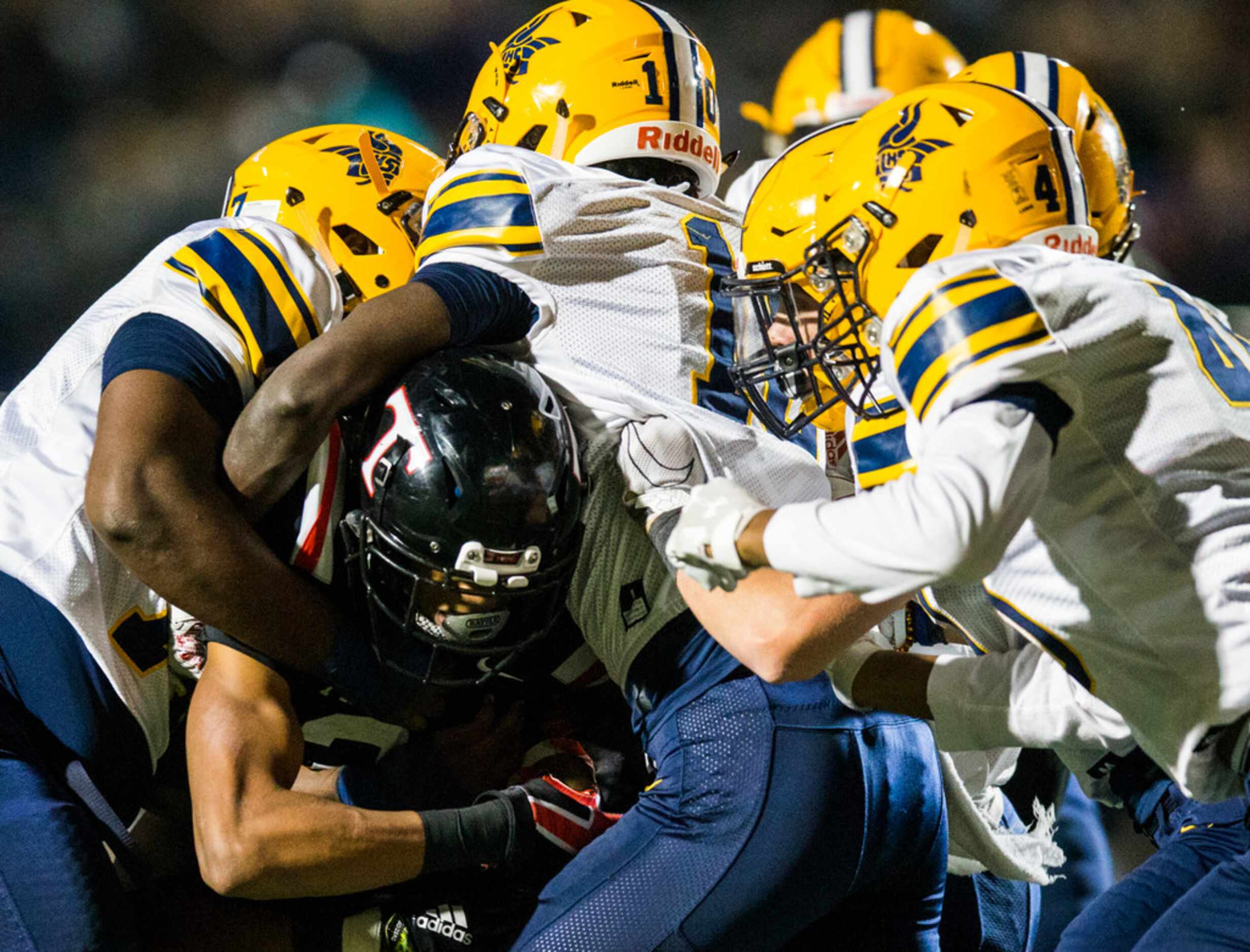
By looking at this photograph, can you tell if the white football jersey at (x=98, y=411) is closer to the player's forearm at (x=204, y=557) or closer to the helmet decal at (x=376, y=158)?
the player's forearm at (x=204, y=557)

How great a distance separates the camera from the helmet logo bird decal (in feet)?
6.16

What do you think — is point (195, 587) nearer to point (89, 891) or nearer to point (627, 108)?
point (89, 891)

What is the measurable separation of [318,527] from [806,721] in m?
0.78

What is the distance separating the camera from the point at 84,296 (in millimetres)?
3889

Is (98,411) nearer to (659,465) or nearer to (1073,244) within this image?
(659,465)

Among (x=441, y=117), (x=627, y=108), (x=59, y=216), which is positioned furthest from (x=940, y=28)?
(x=59, y=216)

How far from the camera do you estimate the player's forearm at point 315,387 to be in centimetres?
177

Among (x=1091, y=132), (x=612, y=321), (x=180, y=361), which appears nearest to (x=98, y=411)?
(x=180, y=361)

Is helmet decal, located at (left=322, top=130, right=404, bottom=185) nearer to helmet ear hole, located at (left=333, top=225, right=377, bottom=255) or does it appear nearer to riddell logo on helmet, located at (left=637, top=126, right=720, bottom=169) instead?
helmet ear hole, located at (left=333, top=225, right=377, bottom=255)

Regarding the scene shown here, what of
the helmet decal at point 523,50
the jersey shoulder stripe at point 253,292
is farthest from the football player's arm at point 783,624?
the helmet decal at point 523,50

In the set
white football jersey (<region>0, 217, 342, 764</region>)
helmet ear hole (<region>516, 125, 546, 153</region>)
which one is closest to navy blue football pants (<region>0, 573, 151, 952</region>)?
white football jersey (<region>0, 217, 342, 764</region>)

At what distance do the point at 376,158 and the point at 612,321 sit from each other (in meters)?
0.86

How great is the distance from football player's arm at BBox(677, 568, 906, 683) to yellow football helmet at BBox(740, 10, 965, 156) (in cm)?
246

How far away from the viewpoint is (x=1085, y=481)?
148cm
